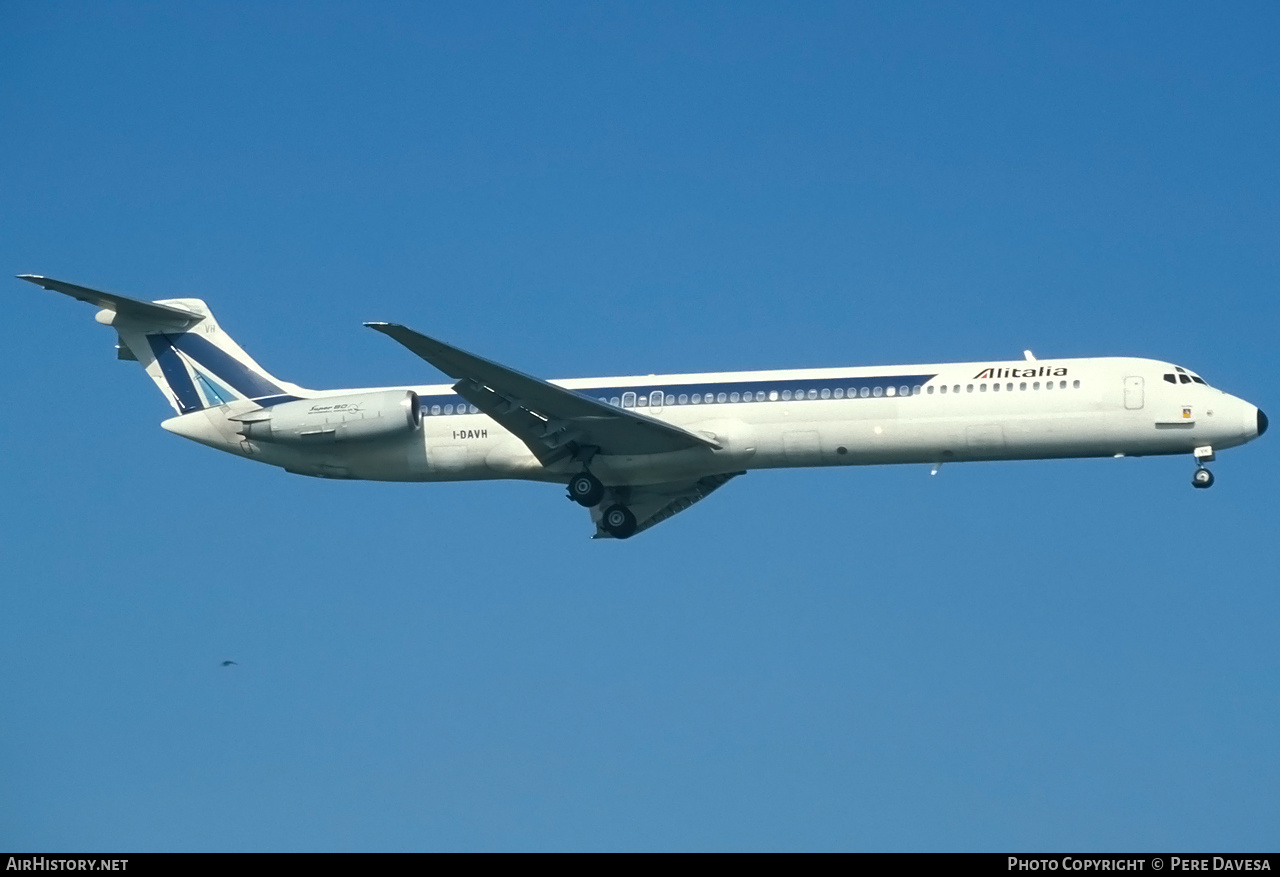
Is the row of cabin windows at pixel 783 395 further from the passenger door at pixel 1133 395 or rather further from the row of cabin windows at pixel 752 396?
the passenger door at pixel 1133 395

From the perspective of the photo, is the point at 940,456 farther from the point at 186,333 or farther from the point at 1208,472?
the point at 186,333

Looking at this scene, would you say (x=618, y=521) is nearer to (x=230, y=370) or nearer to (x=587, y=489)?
(x=587, y=489)

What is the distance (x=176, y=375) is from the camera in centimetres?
3747

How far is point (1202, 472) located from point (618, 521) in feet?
43.4

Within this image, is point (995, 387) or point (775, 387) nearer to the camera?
point (995, 387)

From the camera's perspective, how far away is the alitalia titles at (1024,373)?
33844 millimetres

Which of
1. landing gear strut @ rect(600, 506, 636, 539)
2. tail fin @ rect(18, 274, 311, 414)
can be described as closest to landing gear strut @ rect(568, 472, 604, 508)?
landing gear strut @ rect(600, 506, 636, 539)

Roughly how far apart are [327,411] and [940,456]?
44.7 ft

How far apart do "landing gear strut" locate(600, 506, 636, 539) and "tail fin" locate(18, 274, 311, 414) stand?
25.3 ft

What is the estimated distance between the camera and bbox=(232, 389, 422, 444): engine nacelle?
1372 inches

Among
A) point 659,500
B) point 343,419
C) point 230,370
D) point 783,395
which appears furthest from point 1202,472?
point 230,370
